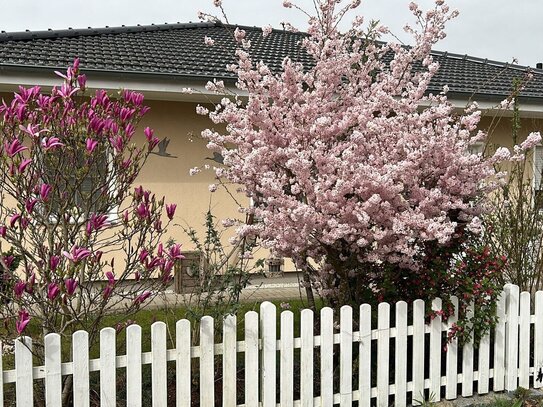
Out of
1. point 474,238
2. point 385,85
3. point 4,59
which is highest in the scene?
point 4,59

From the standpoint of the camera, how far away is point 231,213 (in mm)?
9039

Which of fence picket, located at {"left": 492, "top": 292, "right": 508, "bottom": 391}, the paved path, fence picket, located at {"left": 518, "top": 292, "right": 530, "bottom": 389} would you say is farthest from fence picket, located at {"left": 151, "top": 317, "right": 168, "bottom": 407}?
the paved path

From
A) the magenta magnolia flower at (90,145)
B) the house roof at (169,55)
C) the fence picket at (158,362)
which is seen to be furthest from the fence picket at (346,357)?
the house roof at (169,55)

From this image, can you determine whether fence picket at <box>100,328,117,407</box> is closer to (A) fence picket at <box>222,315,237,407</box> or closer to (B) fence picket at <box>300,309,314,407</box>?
(A) fence picket at <box>222,315,237,407</box>

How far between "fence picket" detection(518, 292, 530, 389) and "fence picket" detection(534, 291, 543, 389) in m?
0.10

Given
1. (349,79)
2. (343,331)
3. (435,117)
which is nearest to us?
(343,331)

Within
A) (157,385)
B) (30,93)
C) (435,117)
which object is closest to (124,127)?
(30,93)

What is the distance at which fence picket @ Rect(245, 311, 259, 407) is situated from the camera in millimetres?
3598

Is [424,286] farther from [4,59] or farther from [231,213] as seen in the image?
[4,59]

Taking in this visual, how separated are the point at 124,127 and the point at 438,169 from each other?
7.42 ft

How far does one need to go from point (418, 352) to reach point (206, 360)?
1.62 metres

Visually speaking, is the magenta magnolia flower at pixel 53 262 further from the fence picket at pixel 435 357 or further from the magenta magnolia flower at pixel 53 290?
the fence picket at pixel 435 357

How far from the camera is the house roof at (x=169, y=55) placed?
7777 millimetres

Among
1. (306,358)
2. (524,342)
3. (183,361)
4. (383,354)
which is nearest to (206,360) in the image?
(183,361)
